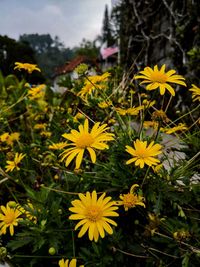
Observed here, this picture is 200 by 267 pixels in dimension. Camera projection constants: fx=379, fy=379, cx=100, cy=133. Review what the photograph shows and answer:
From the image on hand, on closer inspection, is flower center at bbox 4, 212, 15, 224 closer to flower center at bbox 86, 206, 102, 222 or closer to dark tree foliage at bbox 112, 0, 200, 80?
flower center at bbox 86, 206, 102, 222

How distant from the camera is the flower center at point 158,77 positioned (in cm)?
104

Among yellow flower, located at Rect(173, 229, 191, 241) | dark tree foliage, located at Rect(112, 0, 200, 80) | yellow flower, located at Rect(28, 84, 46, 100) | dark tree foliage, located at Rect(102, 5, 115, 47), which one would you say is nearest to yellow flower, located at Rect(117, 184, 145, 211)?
yellow flower, located at Rect(173, 229, 191, 241)

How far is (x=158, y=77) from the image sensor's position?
41.3 inches

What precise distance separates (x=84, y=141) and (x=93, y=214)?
18 cm

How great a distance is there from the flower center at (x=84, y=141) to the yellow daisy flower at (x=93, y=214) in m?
0.13

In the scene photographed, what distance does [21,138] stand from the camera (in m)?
2.17

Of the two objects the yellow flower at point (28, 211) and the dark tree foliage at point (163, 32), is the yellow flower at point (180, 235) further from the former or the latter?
the dark tree foliage at point (163, 32)

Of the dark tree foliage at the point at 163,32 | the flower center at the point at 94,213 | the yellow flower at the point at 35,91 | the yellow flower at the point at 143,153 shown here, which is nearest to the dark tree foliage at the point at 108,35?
the dark tree foliage at the point at 163,32

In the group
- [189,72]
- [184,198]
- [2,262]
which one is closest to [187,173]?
[184,198]

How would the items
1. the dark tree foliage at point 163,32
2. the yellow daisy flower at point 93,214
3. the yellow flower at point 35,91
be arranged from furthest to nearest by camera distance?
the dark tree foliage at point 163,32
the yellow flower at point 35,91
the yellow daisy flower at point 93,214

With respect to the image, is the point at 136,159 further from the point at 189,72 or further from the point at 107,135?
the point at 189,72

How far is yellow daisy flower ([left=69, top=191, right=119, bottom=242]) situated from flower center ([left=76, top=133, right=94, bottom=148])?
0.13 metres

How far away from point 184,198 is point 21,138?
1274mm

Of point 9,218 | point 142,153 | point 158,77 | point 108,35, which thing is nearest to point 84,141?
point 142,153
